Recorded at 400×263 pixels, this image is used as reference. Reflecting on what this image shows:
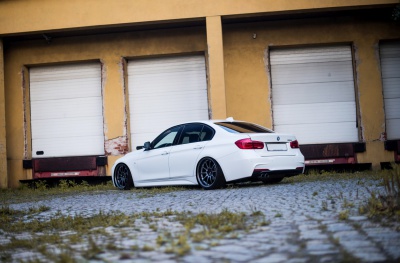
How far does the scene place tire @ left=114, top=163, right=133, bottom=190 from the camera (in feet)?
44.1

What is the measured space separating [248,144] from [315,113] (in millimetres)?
7252

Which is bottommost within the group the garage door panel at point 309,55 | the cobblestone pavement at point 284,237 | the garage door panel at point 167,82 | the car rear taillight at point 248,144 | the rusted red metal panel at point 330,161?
the cobblestone pavement at point 284,237

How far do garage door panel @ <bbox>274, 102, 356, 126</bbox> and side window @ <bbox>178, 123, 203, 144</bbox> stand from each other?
5.86 meters

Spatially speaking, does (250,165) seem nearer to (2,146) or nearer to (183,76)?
(183,76)

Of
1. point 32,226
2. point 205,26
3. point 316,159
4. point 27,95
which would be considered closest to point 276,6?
point 205,26

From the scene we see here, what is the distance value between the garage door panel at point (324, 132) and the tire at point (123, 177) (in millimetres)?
6168

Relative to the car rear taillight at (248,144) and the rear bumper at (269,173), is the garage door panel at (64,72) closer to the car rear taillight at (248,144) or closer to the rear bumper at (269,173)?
the car rear taillight at (248,144)

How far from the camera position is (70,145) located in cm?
1870

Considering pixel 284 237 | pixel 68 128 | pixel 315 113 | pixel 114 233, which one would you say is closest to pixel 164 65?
pixel 68 128

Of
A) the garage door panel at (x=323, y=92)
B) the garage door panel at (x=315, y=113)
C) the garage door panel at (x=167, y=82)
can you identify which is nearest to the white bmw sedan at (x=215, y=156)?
the garage door panel at (x=167, y=82)

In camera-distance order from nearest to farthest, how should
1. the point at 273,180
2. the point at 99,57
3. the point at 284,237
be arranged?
the point at 284,237, the point at 273,180, the point at 99,57

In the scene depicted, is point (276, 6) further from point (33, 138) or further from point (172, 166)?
point (33, 138)

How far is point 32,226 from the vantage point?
711cm

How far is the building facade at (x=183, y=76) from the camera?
16875mm
